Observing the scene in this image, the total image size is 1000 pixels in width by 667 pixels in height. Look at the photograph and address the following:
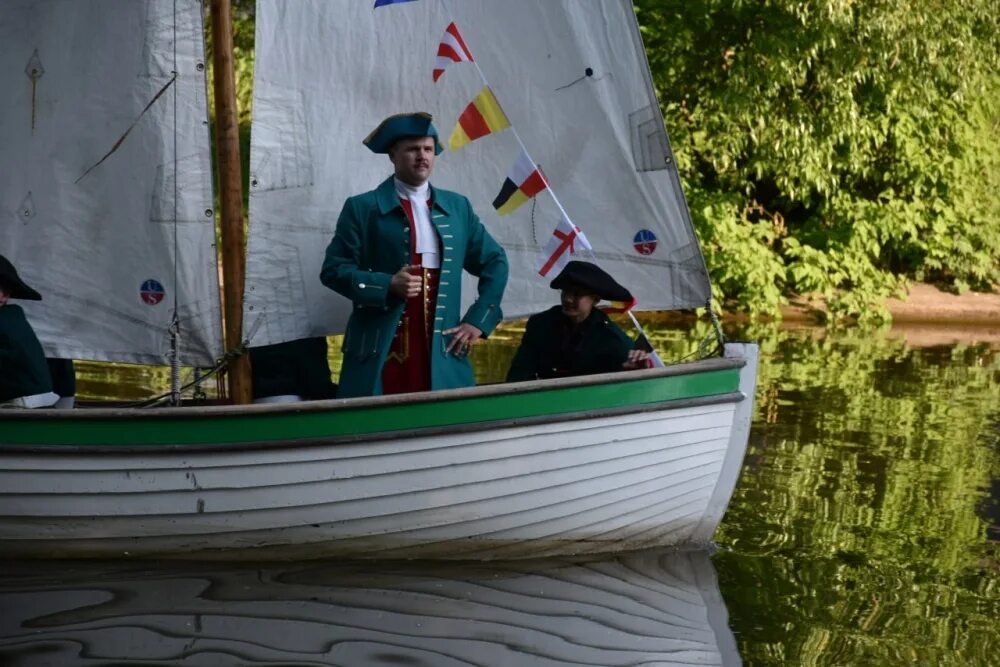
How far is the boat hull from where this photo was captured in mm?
5785

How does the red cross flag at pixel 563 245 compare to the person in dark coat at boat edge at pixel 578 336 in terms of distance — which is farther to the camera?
the red cross flag at pixel 563 245

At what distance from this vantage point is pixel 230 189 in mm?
6367

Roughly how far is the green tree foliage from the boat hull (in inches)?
398

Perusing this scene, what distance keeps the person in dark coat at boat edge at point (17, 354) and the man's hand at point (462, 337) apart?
156 cm

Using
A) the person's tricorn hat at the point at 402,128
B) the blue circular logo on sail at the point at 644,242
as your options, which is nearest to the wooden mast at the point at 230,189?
the person's tricorn hat at the point at 402,128

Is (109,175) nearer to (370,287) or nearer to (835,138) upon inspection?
(370,287)

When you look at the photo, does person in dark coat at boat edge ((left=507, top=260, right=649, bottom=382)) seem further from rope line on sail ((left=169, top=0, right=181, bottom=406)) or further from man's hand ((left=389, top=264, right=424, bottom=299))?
rope line on sail ((left=169, top=0, right=181, bottom=406))

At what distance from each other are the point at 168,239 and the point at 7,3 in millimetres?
1147

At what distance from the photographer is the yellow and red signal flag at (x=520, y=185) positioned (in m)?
6.65

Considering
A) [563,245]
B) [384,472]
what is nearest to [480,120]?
[563,245]

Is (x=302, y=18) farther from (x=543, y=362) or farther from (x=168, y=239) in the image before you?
(x=543, y=362)

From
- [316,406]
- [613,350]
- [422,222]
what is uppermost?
[422,222]

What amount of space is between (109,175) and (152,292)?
501 mm

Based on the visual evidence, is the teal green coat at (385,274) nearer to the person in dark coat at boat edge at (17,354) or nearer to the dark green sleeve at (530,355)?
the dark green sleeve at (530,355)
